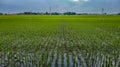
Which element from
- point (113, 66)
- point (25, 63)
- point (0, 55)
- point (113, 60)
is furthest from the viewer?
point (0, 55)

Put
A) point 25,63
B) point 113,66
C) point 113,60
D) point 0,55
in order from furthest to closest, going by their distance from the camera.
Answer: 1. point 0,55
2. point 113,60
3. point 25,63
4. point 113,66

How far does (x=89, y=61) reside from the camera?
736cm

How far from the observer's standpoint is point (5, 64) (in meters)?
6.94

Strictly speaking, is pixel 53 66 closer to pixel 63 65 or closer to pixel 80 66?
pixel 63 65

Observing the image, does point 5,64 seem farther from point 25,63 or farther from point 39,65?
point 39,65

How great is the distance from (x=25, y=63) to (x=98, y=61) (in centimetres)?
222

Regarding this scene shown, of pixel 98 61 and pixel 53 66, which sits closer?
pixel 53 66

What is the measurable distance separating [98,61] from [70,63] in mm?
934

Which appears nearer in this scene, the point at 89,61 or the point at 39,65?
the point at 39,65

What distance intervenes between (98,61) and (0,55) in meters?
3.56

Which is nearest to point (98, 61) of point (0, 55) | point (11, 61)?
point (11, 61)

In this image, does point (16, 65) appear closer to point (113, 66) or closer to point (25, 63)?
point (25, 63)

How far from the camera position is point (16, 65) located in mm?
6750

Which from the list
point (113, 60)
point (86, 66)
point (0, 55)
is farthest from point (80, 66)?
point (0, 55)
